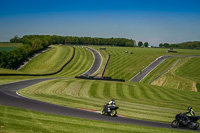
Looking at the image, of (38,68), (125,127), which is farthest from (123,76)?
(125,127)

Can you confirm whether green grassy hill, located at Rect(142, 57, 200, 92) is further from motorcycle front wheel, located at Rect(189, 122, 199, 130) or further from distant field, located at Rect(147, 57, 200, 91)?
motorcycle front wheel, located at Rect(189, 122, 199, 130)

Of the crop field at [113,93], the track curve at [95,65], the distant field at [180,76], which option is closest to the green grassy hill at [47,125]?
the crop field at [113,93]

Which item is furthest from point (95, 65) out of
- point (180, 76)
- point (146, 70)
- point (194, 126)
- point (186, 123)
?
point (194, 126)

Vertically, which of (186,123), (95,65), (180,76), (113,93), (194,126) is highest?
(95,65)

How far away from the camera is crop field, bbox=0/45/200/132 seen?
55.7ft

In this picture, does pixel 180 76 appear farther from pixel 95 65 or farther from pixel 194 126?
pixel 194 126

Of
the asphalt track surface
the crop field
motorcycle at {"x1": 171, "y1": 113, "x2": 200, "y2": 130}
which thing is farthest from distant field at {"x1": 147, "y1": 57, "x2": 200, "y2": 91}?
motorcycle at {"x1": 171, "y1": 113, "x2": 200, "y2": 130}

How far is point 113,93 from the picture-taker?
42594 millimetres

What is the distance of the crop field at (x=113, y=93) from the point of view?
55.7 ft

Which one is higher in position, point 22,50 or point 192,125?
point 22,50

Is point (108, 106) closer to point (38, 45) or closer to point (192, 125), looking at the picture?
point (192, 125)

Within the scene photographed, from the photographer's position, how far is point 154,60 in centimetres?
10581

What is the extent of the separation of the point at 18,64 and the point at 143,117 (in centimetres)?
11255

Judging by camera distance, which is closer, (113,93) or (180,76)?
(113,93)
